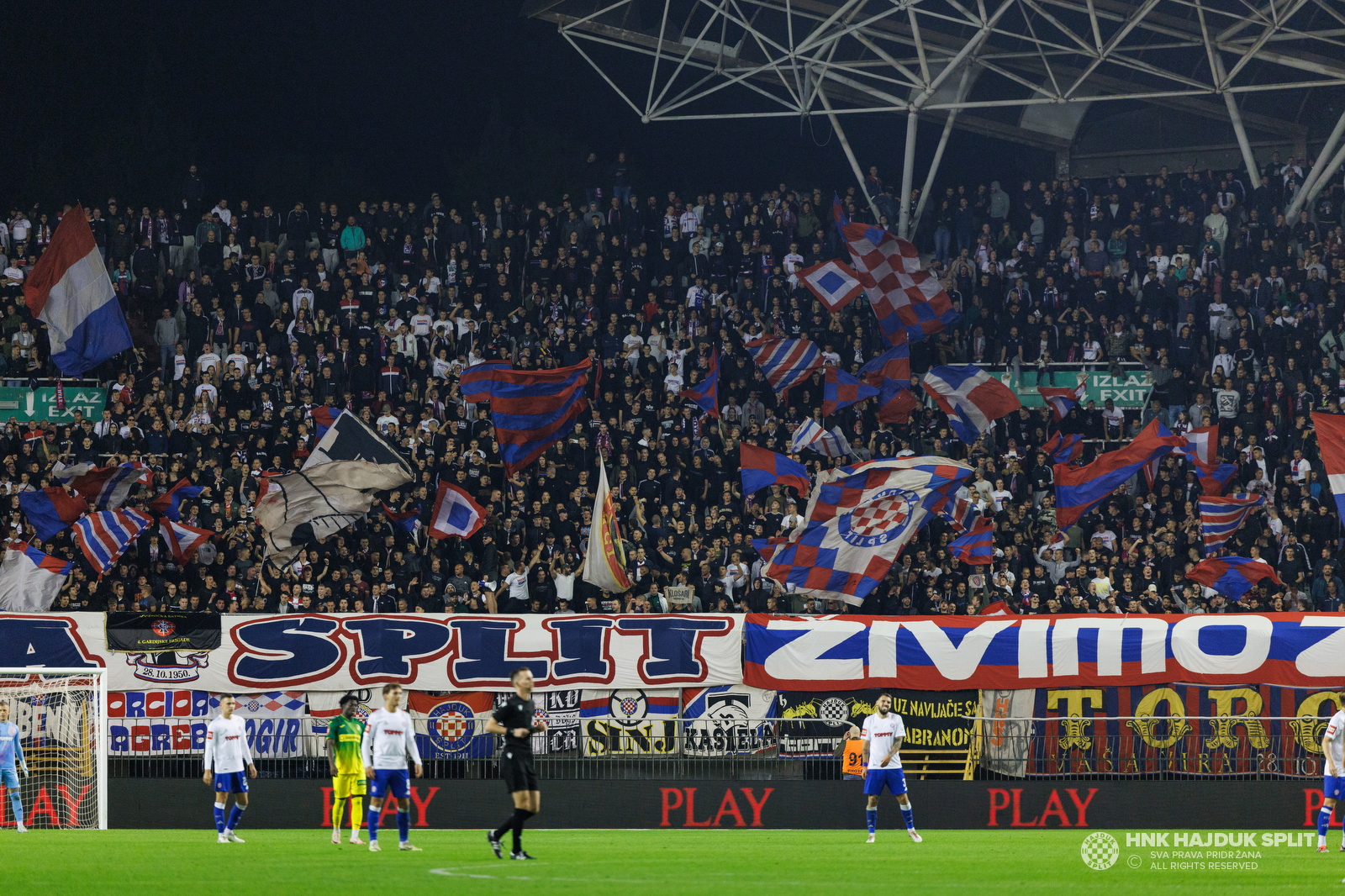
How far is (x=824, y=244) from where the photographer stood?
35.0 m

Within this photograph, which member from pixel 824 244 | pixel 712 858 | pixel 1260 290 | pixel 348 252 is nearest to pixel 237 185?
pixel 348 252

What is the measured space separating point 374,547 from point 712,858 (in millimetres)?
12034

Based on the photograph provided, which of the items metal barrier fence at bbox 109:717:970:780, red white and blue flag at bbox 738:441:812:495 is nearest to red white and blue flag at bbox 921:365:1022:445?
red white and blue flag at bbox 738:441:812:495

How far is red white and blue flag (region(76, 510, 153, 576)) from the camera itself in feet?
84.2

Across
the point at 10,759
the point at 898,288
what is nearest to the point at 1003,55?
the point at 898,288

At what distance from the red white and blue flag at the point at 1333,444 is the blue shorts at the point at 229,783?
55.3ft

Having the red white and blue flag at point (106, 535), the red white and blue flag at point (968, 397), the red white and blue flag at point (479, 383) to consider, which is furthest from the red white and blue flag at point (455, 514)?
the red white and blue flag at point (968, 397)

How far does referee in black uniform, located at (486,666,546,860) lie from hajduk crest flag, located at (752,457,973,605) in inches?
440

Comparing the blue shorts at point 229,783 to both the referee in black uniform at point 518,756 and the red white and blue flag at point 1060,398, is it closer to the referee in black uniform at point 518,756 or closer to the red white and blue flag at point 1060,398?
the referee in black uniform at point 518,756

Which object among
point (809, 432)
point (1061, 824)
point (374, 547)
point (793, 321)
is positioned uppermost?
point (793, 321)

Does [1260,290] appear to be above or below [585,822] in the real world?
above

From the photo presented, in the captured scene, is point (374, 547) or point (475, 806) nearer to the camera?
point (475, 806)

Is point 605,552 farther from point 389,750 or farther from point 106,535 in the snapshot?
point 389,750

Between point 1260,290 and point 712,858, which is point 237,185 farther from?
point 712,858
